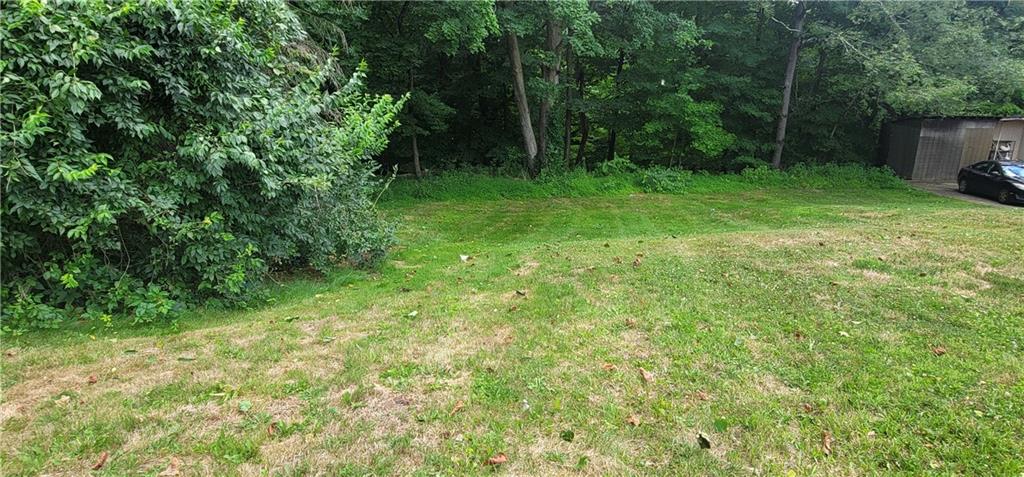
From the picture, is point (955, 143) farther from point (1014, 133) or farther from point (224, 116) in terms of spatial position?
point (224, 116)

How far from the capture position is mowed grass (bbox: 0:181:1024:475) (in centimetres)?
238

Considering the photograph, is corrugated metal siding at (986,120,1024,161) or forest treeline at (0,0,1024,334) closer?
forest treeline at (0,0,1024,334)

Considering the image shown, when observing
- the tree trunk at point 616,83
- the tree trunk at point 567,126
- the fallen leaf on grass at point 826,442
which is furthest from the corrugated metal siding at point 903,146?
the fallen leaf on grass at point 826,442

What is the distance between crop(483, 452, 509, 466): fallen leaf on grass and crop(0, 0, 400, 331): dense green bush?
11.1ft

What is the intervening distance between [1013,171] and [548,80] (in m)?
12.6

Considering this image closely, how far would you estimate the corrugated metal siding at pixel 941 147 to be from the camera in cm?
1698

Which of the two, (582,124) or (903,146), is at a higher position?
(582,124)

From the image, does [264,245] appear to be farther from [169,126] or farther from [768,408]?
[768,408]

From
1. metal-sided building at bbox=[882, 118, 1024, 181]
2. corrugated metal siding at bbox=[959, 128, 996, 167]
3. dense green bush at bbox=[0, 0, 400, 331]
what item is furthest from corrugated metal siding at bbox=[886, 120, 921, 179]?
dense green bush at bbox=[0, 0, 400, 331]

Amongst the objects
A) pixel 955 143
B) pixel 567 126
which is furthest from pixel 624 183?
pixel 955 143

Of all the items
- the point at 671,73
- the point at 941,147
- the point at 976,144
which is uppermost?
the point at 671,73

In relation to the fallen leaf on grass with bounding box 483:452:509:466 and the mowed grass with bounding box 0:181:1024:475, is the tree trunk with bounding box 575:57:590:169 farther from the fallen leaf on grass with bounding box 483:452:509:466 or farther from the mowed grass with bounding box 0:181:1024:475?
the fallen leaf on grass with bounding box 483:452:509:466

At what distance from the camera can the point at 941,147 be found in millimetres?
17156

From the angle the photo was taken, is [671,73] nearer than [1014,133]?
Yes
